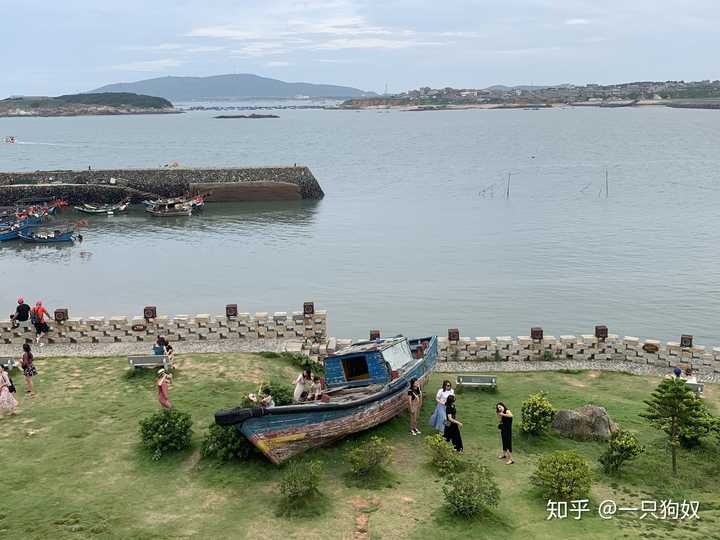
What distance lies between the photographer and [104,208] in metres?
64.1

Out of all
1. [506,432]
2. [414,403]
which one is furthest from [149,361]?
[506,432]

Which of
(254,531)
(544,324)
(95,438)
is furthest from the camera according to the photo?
(544,324)

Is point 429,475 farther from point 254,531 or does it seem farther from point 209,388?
point 209,388

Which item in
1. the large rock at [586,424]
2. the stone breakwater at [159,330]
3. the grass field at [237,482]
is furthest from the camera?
the stone breakwater at [159,330]

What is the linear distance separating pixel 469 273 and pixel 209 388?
2484 cm

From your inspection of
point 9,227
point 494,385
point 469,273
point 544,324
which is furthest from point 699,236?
point 9,227

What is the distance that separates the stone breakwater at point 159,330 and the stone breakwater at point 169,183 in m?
46.1

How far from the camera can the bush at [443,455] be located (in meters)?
14.2

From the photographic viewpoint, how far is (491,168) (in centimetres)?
9706

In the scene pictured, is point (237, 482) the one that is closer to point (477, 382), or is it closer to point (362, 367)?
point (362, 367)

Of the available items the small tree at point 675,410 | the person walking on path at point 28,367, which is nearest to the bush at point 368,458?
the small tree at point 675,410

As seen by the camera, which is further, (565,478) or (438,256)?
(438,256)

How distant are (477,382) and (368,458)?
6.45 metres

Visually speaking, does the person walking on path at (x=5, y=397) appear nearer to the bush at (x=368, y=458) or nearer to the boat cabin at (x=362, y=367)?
the boat cabin at (x=362, y=367)
